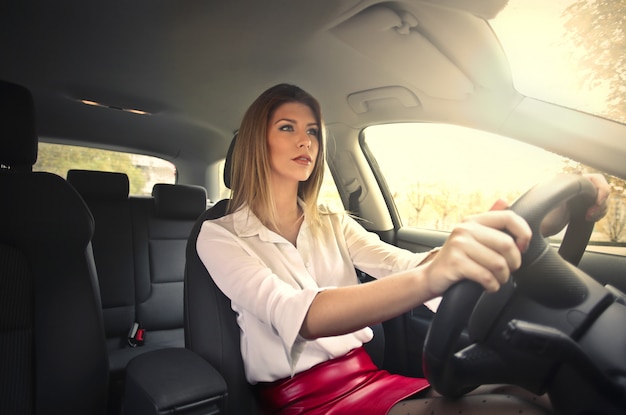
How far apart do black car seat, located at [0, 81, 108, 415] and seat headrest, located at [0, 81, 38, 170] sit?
151mm

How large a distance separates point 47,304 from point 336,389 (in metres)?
0.77

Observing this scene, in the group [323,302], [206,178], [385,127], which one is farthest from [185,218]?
[323,302]

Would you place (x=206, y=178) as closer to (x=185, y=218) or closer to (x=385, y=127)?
(x=185, y=218)

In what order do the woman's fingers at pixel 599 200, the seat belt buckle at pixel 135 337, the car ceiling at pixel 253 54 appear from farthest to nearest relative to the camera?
the seat belt buckle at pixel 135 337, the car ceiling at pixel 253 54, the woman's fingers at pixel 599 200

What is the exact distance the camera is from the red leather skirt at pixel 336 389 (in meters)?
1.03

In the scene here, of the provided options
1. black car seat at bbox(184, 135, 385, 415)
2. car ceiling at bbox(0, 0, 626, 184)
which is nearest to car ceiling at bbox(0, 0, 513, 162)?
car ceiling at bbox(0, 0, 626, 184)

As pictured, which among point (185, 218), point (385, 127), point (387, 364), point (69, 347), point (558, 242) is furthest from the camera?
point (185, 218)

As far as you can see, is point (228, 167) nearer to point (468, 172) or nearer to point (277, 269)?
point (277, 269)

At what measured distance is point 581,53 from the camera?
3.06ft

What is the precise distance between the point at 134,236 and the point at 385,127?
1553 mm

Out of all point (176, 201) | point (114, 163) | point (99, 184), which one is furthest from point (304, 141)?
point (114, 163)

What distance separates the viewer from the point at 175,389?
971mm

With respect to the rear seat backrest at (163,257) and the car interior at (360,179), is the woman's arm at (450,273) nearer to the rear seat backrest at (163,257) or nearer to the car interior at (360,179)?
the car interior at (360,179)

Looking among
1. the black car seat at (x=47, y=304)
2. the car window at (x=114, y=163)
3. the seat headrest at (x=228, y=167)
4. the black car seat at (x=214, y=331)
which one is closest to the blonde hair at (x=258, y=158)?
the seat headrest at (x=228, y=167)
